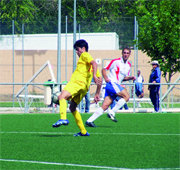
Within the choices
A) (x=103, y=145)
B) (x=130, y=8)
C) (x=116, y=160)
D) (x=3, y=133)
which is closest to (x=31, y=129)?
(x=3, y=133)

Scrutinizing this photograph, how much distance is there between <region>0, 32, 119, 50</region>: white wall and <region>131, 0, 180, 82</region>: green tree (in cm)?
758

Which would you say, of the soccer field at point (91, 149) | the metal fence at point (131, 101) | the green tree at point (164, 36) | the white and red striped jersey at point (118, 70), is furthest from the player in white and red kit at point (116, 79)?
the green tree at point (164, 36)

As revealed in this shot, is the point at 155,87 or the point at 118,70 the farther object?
the point at 155,87

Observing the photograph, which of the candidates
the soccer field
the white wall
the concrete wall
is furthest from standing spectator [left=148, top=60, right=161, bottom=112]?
the concrete wall

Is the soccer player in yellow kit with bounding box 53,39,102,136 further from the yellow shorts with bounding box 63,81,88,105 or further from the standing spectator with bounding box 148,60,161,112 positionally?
the standing spectator with bounding box 148,60,161,112

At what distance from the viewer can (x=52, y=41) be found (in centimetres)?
3788

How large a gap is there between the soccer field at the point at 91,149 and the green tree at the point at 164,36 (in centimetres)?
1417

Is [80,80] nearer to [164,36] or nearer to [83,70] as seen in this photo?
[83,70]

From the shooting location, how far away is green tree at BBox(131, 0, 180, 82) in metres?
25.5

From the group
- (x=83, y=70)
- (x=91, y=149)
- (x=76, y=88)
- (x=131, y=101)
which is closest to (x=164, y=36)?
(x=131, y=101)

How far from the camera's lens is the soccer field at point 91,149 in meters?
6.68

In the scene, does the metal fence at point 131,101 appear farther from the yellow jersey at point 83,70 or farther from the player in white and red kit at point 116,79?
the yellow jersey at point 83,70

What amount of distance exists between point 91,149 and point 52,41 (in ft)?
98.8

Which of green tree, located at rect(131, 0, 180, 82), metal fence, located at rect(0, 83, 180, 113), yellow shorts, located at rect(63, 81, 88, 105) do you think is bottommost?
metal fence, located at rect(0, 83, 180, 113)
